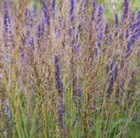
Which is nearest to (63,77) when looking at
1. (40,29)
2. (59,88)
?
(59,88)

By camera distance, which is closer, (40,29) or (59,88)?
(59,88)

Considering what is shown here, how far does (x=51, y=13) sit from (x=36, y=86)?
1.16 ft

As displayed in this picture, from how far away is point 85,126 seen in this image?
2.17 metres

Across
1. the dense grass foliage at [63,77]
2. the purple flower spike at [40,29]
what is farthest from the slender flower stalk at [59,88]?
the purple flower spike at [40,29]

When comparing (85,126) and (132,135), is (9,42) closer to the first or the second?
(85,126)

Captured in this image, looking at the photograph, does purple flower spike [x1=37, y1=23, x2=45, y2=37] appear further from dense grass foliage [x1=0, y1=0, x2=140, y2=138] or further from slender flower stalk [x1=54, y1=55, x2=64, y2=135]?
slender flower stalk [x1=54, y1=55, x2=64, y2=135]

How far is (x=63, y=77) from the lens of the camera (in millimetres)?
2320

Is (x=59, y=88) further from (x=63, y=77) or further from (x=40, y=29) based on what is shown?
(x=40, y=29)

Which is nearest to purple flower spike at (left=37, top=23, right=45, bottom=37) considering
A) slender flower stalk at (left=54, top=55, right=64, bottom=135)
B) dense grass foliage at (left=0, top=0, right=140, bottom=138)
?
dense grass foliage at (left=0, top=0, right=140, bottom=138)

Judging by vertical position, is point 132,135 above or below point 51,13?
below

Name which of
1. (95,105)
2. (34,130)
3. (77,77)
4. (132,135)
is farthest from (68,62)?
(132,135)

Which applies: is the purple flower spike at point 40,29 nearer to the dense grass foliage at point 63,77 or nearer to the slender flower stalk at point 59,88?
the dense grass foliage at point 63,77

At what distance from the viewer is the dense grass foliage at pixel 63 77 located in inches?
82.9

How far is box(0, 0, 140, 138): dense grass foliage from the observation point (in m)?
2.11
